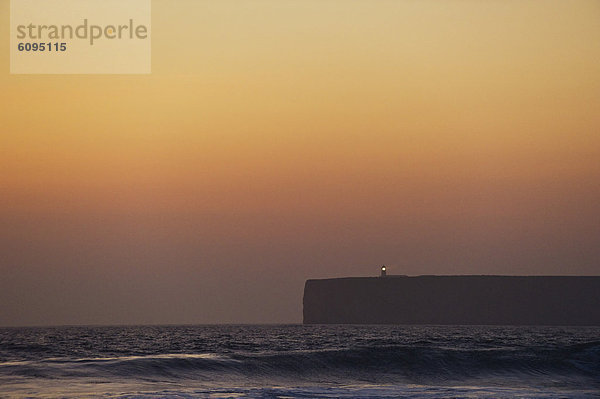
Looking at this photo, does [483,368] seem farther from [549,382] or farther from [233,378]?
[233,378]

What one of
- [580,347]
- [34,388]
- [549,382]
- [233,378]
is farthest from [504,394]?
[580,347]

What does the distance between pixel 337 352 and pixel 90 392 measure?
592 inches

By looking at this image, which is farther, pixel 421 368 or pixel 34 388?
pixel 421 368

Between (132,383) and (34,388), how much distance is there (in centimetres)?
293

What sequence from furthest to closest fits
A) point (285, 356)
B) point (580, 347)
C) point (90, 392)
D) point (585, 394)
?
point (580, 347), point (285, 356), point (585, 394), point (90, 392)

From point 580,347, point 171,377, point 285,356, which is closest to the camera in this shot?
point 171,377

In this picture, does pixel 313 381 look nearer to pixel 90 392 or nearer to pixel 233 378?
pixel 233 378

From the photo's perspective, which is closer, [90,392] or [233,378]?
[90,392]

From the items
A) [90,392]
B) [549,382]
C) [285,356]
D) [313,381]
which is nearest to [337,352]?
→ [285,356]

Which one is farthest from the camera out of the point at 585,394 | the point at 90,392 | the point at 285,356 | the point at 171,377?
the point at 285,356

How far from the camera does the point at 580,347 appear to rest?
34.8 meters

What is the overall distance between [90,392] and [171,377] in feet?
17.1

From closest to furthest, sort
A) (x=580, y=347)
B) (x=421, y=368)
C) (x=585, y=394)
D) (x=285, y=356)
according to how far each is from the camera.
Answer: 1. (x=585, y=394)
2. (x=421, y=368)
3. (x=285, y=356)
4. (x=580, y=347)

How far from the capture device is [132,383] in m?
20.9
